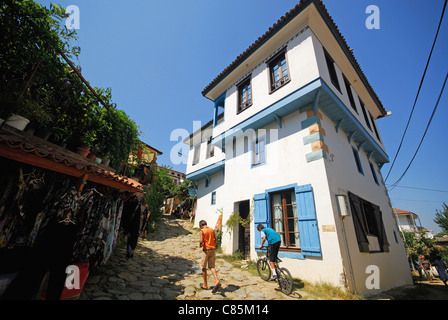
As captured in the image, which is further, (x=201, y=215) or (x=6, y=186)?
(x=201, y=215)

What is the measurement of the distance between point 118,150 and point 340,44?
34.9 ft

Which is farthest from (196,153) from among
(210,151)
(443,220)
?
(443,220)

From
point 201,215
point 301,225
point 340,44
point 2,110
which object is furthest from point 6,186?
point 340,44

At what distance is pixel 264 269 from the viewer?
18.8ft

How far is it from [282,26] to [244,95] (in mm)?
3300

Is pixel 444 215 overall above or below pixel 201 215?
above

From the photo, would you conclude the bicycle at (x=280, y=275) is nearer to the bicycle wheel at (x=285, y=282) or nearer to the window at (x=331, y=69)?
the bicycle wheel at (x=285, y=282)

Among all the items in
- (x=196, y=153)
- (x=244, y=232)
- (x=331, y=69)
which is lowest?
(x=244, y=232)

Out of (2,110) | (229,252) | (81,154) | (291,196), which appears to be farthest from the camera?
(229,252)

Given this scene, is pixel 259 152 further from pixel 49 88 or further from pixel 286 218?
pixel 49 88

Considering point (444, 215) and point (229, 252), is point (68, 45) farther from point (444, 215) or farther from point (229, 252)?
point (444, 215)

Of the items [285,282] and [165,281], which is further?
[165,281]

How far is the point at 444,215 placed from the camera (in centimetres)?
2272

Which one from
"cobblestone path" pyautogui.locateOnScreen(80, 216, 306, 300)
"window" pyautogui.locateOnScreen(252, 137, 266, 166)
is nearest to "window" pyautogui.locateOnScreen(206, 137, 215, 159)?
"window" pyautogui.locateOnScreen(252, 137, 266, 166)
